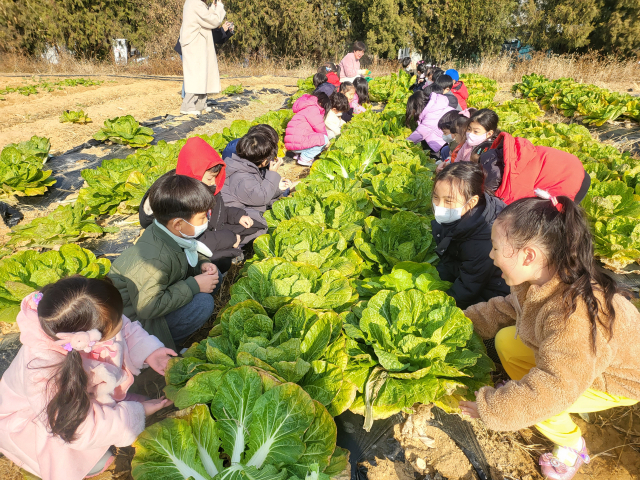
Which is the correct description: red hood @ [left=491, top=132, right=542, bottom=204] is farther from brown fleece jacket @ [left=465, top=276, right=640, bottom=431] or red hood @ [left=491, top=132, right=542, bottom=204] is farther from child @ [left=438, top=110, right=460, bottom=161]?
child @ [left=438, top=110, right=460, bottom=161]

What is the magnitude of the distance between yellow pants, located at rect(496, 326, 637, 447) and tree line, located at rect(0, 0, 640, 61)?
82.5ft

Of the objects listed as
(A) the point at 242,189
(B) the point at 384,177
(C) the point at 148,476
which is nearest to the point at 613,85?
(B) the point at 384,177

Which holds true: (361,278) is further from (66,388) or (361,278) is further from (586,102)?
(586,102)

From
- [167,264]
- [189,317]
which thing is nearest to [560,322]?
[167,264]

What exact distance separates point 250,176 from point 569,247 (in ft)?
10.1

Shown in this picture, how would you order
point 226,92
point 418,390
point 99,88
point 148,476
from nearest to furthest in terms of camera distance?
point 148,476
point 418,390
point 226,92
point 99,88

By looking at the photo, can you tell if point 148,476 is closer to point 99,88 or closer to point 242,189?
point 242,189

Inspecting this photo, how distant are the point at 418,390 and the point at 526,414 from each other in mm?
486

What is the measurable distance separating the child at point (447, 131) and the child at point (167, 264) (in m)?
4.44

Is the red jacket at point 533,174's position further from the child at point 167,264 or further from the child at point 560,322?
the child at point 167,264

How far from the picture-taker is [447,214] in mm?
2703

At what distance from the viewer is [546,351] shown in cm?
156

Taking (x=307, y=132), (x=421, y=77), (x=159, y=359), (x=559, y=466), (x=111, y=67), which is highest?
(x=111, y=67)

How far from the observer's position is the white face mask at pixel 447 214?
269 centimetres
